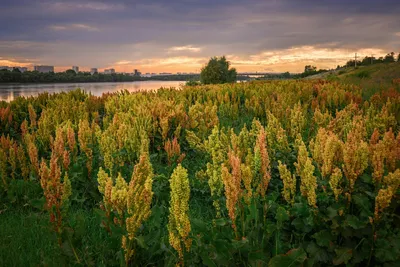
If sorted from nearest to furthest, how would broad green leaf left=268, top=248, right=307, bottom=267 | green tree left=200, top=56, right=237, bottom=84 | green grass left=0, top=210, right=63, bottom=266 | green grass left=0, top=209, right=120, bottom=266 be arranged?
broad green leaf left=268, top=248, right=307, bottom=267
green grass left=0, top=209, right=120, bottom=266
green grass left=0, top=210, right=63, bottom=266
green tree left=200, top=56, right=237, bottom=84

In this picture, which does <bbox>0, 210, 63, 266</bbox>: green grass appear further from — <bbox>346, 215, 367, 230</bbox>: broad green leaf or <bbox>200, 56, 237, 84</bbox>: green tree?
<bbox>200, 56, 237, 84</bbox>: green tree

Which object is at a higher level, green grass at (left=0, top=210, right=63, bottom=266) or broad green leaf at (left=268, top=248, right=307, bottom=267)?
broad green leaf at (left=268, top=248, right=307, bottom=267)

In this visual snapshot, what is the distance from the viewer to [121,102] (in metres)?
10.4

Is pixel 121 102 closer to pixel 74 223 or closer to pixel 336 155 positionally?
pixel 74 223

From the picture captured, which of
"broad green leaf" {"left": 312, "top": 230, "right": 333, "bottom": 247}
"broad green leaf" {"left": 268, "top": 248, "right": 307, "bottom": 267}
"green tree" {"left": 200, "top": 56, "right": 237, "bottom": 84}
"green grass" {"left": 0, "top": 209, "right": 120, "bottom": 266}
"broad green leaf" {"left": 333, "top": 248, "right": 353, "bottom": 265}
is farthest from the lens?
"green tree" {"left": 200, "top": 56, "right": 237, "bottom": 84}

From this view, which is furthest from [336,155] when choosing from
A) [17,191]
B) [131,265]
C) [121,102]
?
[121,102]

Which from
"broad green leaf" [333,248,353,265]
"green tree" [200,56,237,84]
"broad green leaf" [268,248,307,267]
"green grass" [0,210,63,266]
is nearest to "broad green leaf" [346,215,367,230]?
"broad green leaf" [333,248,353,265]

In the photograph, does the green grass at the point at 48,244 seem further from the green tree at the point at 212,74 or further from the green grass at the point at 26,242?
the green tree at the point at 212,74

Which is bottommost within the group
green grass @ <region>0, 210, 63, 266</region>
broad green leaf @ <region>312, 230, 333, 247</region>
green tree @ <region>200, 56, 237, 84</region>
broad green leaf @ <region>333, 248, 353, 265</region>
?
green grass @ <region>0, 210, 63, 266</region>

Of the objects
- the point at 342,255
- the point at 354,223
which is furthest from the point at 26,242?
the point at 354,223

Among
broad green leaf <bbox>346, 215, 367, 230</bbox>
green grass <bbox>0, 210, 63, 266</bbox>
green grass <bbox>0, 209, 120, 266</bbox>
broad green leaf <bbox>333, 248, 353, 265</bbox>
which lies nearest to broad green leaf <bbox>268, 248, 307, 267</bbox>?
broad green leaf <bbox>333, 248, 353, 265</bbox>

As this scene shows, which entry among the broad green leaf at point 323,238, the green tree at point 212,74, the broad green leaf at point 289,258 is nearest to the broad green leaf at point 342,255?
the broad green leaf at point 323,238

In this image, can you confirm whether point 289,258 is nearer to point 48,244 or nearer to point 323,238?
point 323,238

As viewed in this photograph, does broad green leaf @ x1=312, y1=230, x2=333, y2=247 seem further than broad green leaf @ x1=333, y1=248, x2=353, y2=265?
Yes
